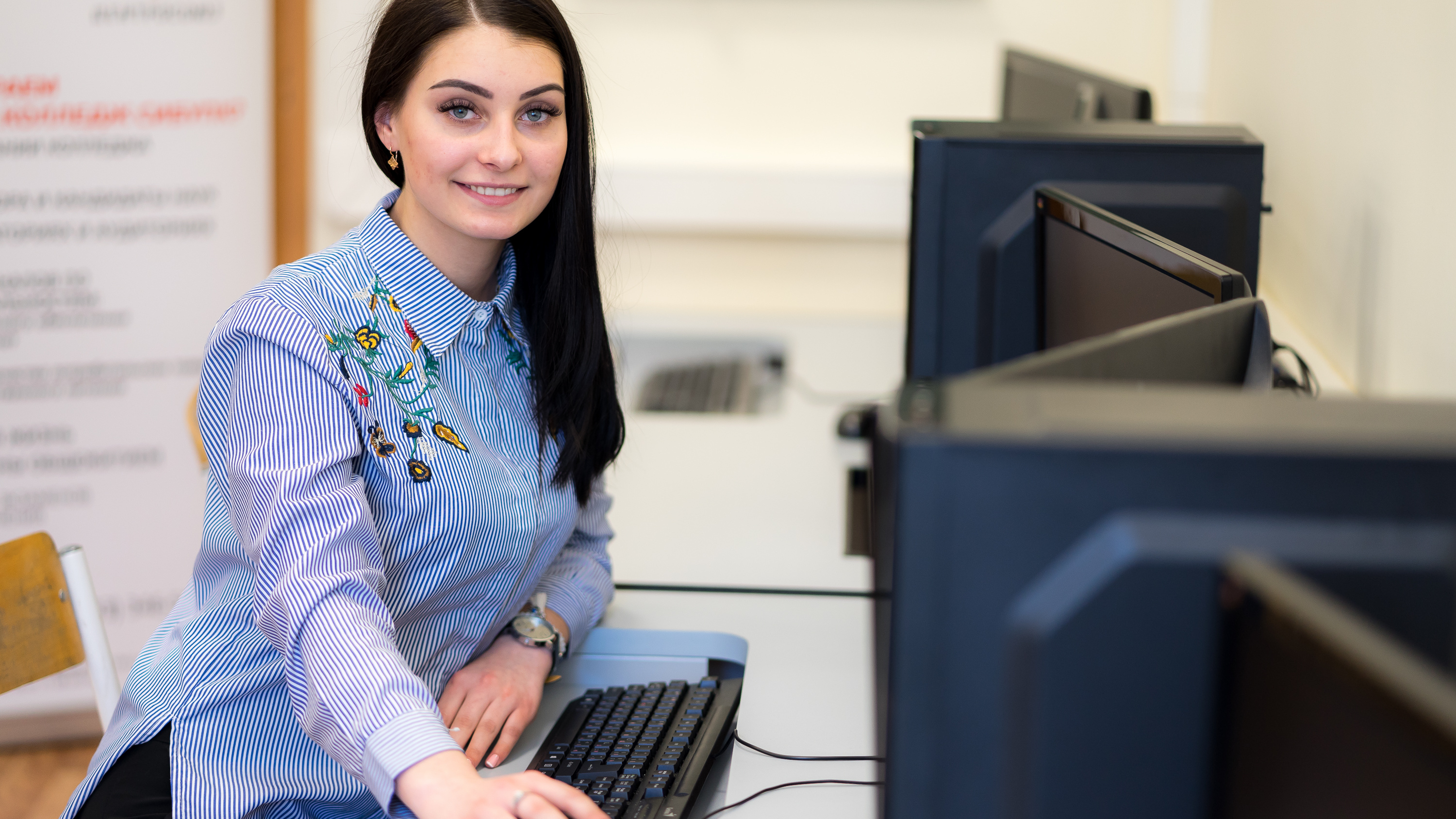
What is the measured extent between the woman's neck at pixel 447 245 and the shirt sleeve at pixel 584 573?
0.84 feet

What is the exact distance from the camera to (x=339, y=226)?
301 centimetres

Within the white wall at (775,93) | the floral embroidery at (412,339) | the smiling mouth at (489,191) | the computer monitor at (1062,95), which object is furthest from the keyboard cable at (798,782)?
the white wall at (775,93)

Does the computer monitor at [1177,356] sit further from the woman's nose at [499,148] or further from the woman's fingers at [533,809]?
the woman's nose at [499,148]

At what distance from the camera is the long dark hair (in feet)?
3.60

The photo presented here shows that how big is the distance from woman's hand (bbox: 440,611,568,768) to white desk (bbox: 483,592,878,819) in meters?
0.03

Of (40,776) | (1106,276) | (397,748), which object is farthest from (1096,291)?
(40,776)

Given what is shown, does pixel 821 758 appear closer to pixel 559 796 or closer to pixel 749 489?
pixel 559 796

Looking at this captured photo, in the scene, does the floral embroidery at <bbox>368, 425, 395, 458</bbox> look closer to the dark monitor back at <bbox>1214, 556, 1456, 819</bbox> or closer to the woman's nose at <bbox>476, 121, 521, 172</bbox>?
the woman's nose at <bbox>476, 121, 521, 172</bbox>

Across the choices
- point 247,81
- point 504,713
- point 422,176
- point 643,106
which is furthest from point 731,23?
point 504,713

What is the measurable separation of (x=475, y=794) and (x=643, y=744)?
25cm

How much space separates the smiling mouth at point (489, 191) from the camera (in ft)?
3.65

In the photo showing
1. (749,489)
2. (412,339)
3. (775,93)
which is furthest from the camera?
(775,93)

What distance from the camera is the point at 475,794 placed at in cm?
75

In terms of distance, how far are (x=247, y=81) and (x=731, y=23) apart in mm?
1131
